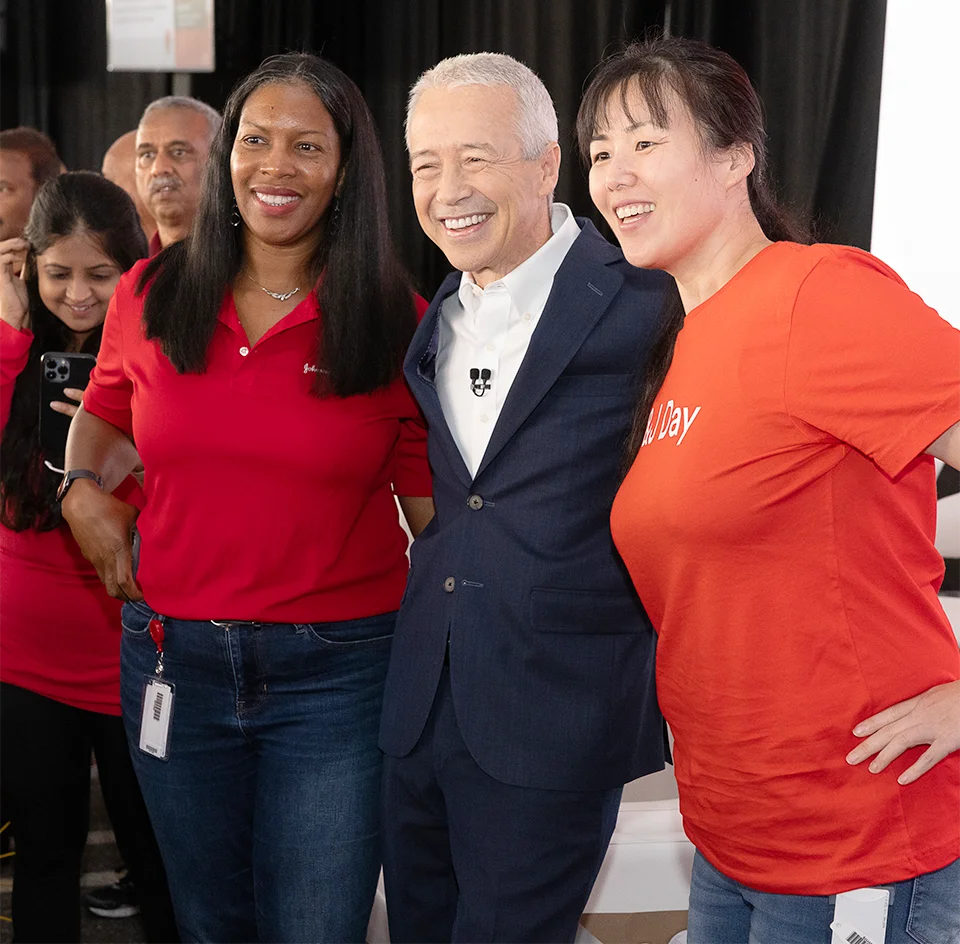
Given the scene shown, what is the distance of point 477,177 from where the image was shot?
1.58 m

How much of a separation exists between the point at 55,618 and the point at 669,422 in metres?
1.26

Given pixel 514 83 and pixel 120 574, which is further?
pixel 120 574

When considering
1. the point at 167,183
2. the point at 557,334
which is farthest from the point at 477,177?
the point at 167,183

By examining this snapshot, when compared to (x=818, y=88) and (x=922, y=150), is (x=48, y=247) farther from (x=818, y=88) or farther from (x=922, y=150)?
(x=922, y=150)

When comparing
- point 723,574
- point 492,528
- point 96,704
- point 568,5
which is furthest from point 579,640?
point 568,5

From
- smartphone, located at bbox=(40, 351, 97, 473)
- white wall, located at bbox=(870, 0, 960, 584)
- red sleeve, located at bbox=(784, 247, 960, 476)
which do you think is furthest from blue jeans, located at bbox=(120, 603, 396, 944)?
white wall, located at bbox=(870, 0, 960, 584)

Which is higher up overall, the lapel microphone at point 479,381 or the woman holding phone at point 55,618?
the lapel microphone at point 479,381

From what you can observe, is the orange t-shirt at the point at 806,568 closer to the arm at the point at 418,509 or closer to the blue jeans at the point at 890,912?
the blue jeans at the point at 890,912

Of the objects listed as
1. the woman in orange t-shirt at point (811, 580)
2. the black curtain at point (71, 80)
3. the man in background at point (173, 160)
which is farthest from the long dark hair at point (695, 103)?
the black curtain at point (71, 80)

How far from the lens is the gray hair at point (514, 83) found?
1.58 m

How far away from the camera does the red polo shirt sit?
166 cm

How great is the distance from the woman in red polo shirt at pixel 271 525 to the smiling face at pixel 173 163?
4.55 feet

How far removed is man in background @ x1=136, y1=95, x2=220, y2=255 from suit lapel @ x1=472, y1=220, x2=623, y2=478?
182 cm

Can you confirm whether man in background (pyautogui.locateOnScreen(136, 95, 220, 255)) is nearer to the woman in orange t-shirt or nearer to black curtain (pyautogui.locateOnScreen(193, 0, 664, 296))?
black curtain (pyautogui.locateOnScreen(193, 0, 664, 296))
